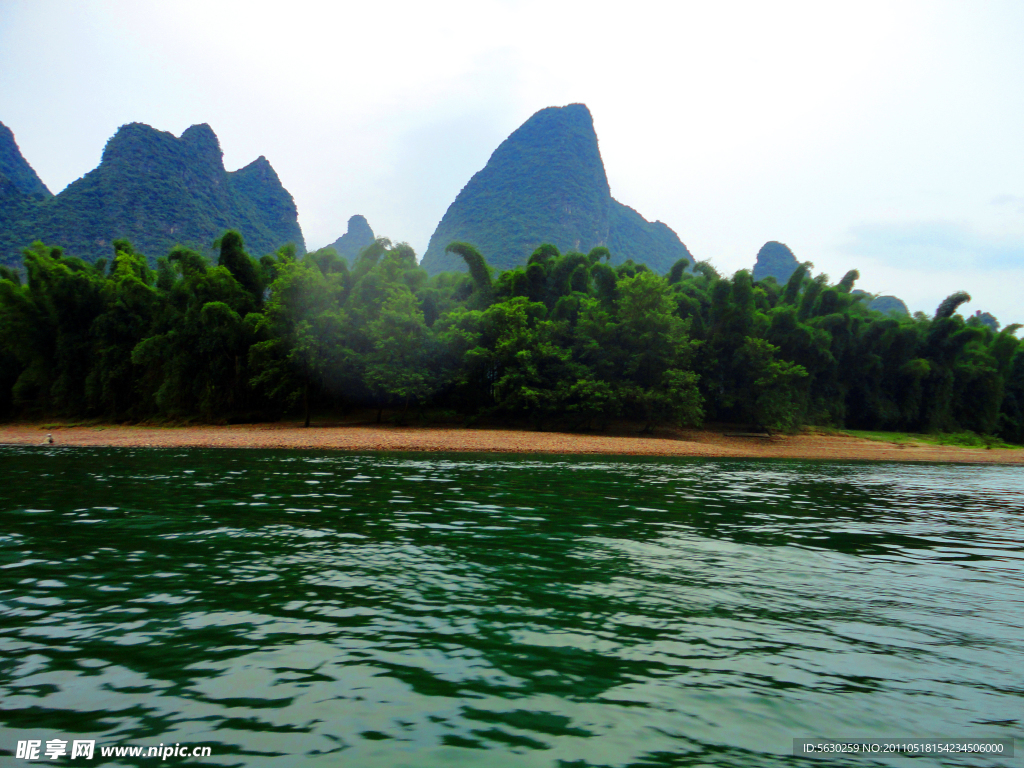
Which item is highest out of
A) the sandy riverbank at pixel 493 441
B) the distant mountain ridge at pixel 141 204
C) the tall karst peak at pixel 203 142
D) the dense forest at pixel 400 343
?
the tall karst peak at pixel 203 142

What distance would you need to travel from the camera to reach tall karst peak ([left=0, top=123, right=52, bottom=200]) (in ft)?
343

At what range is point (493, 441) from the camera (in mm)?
28078

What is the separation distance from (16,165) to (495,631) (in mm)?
147404

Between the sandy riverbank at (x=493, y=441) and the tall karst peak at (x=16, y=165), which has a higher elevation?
the tall karst peak at (x=16, y=165)

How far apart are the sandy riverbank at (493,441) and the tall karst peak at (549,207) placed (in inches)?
2799

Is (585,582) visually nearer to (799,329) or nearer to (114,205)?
(799,329)

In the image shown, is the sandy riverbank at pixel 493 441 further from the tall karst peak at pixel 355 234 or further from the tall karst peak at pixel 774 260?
the tall karst peak at pixel 355 234

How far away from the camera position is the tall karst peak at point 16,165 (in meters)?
105

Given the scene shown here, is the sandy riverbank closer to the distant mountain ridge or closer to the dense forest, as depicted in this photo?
the dense forest

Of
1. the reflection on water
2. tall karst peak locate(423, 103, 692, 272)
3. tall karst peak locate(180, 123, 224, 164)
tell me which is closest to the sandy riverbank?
the reflection on water

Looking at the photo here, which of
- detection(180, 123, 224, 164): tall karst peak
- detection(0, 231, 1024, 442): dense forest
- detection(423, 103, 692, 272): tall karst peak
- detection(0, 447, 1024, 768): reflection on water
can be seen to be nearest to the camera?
detection(0, 447, 1024, 768): reflection on water

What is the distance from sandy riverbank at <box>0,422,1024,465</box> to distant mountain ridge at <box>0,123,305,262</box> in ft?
139

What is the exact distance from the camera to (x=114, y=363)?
3528 cm

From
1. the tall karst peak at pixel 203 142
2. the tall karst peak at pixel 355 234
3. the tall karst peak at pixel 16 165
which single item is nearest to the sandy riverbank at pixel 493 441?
the tall karst peak at pixel 203 142
